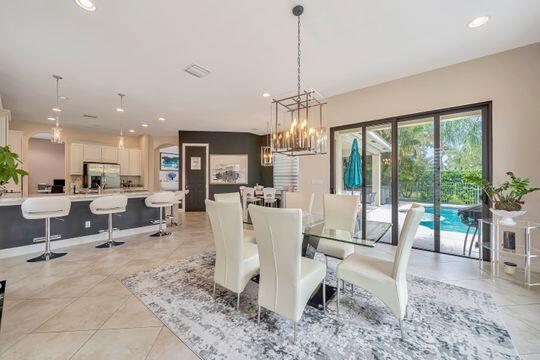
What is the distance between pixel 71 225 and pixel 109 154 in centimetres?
434

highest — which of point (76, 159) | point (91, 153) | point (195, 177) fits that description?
point (91, 153)

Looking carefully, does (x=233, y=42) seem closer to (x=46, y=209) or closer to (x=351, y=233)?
(x=351, y=233)

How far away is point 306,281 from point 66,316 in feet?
7.09

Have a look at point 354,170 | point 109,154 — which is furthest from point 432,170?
point 109,154

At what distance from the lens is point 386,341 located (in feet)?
5.35

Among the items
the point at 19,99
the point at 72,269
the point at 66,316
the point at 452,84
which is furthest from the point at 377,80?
the point at 19,99

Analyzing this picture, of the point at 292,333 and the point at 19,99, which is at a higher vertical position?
the point at 19,99

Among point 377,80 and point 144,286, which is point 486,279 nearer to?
A: point 377,80

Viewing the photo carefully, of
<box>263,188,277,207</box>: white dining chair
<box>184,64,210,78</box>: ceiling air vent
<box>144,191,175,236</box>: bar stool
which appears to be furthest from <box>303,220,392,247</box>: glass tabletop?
<box>263,188,277,207</box>: white dining chair

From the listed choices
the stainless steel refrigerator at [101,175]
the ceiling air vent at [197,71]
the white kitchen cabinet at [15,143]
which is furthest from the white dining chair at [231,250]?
the white kitchen cabinet at [15,143]

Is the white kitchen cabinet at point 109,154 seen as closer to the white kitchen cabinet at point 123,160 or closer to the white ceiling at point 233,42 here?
the white kitchen cabinet at point 123,160

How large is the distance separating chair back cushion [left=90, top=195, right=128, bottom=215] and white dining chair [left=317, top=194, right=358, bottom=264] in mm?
3527

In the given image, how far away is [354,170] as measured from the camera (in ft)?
14.1

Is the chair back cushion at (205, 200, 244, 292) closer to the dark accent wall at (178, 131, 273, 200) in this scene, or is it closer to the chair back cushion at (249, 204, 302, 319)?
the chair back cushion at (249, 204, 302, 319)
